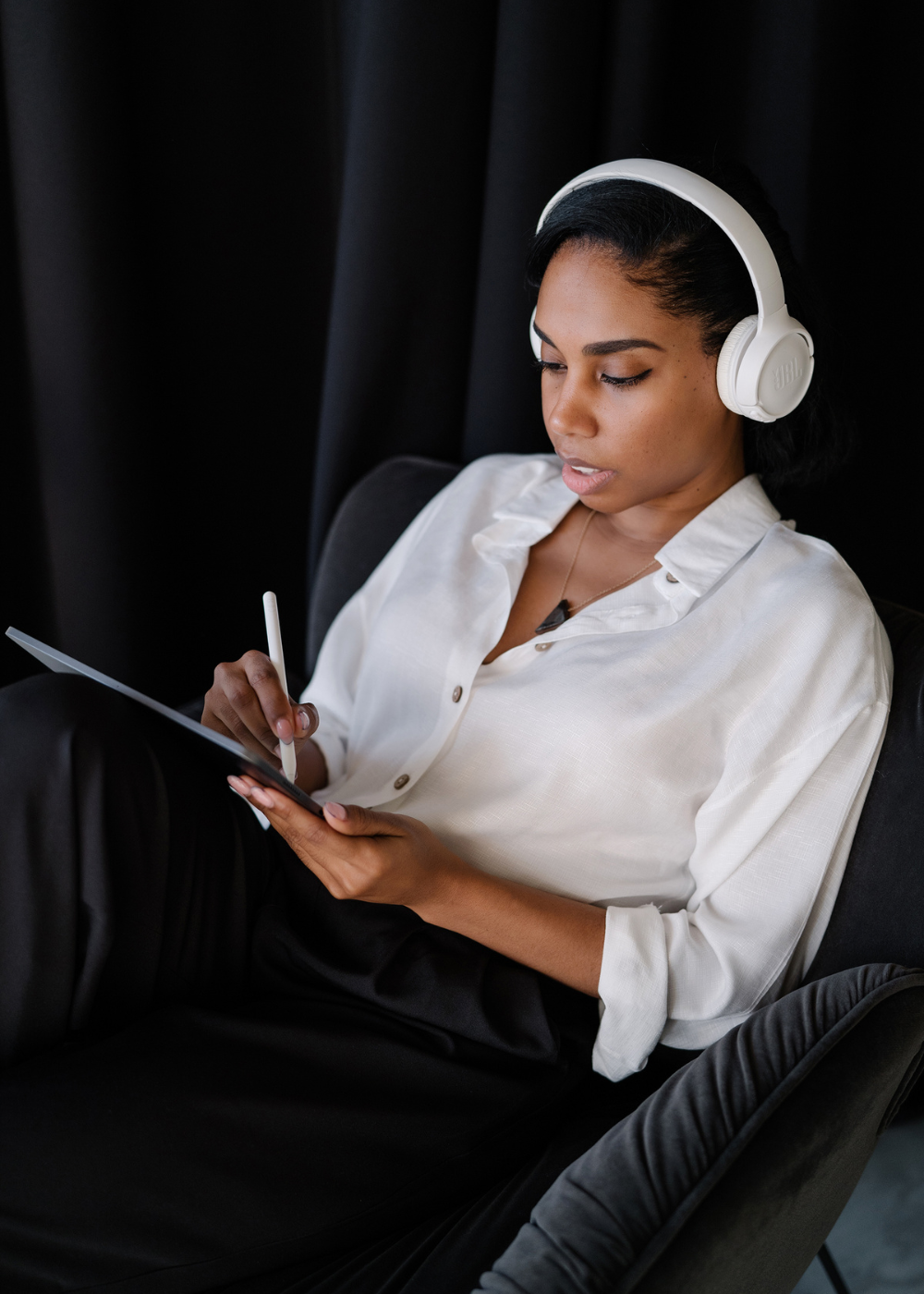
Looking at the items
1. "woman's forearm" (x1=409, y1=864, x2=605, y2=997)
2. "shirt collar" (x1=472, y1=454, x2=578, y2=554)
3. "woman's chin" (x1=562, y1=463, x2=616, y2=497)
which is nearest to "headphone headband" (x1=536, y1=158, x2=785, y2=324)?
"woman's chin" (x1=562, y1=463, x2=616, y2=497)

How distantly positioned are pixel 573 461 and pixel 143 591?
0.99m

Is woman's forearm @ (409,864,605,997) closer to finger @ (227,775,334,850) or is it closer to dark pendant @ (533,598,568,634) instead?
finger @ (227,775,334,850)

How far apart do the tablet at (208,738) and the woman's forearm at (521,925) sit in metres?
0.18

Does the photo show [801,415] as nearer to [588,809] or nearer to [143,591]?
[588,809]

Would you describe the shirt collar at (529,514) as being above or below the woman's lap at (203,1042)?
above

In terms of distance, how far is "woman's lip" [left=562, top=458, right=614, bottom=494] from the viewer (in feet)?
3.45

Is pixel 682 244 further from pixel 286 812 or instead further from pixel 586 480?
pixel 286 812

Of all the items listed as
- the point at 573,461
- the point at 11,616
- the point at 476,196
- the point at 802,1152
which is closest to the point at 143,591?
the point at 11,616

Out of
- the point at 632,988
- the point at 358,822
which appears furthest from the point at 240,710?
the point at 632,988

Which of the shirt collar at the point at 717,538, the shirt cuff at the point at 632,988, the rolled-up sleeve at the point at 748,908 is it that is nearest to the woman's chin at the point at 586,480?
the shirt collar at the point at 717,538

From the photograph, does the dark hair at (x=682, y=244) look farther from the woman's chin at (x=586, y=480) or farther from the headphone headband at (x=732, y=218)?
the woman's chin at (x=586, y=480)

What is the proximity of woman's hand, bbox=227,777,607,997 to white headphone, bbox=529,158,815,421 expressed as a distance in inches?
20.6

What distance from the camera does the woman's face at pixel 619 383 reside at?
38.5 inches

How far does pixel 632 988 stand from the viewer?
920 millimetres
